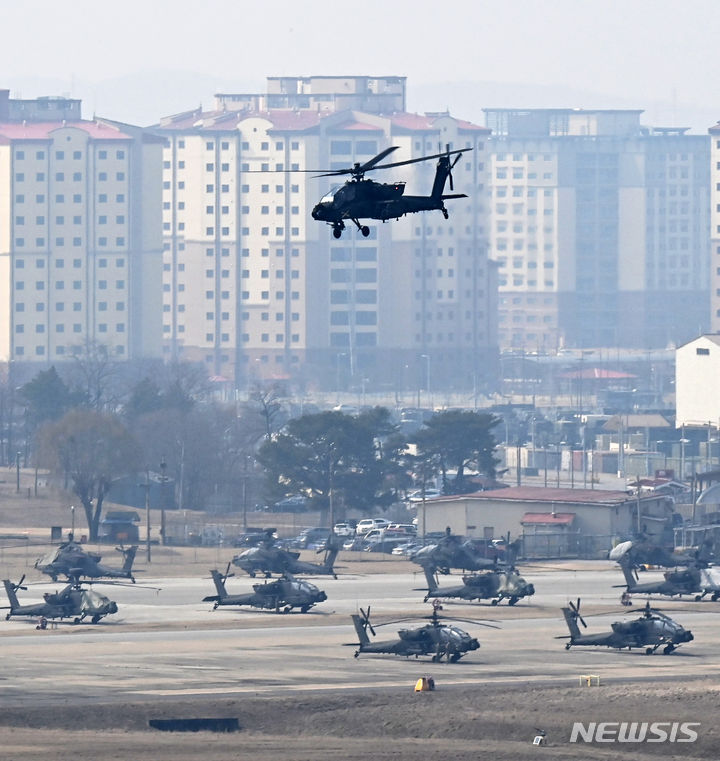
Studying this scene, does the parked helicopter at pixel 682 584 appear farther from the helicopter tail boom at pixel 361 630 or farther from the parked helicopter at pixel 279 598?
the helicopter tail boom at pixel 361 630

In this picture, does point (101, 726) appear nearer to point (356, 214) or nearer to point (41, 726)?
point (41, 726)

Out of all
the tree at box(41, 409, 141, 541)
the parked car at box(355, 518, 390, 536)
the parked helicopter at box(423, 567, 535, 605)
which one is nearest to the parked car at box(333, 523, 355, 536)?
the parked car at box(355, 518, 390, 536)

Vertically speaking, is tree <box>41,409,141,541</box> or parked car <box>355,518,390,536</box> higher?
tree <box>41,409,141,541</box>

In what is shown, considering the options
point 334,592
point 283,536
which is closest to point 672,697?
point 334,592

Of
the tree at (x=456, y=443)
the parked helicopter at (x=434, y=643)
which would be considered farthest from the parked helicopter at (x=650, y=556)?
the tree at (x=456, y=443)

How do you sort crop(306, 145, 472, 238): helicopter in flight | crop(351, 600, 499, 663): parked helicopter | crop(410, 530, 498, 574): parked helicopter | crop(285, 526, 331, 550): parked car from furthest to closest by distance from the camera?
crop(285, 526, 331, 550): parked car < crop(410, 530, 498, 574): parked helicopter < crop(351, 600, 499, 663): parked helicopter < crop(306, 145, 472, 238): helicopter in flight

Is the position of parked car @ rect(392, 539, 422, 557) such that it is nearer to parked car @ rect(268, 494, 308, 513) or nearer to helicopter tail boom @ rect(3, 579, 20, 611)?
parked car @ rect(268, 494, 308, 513)
